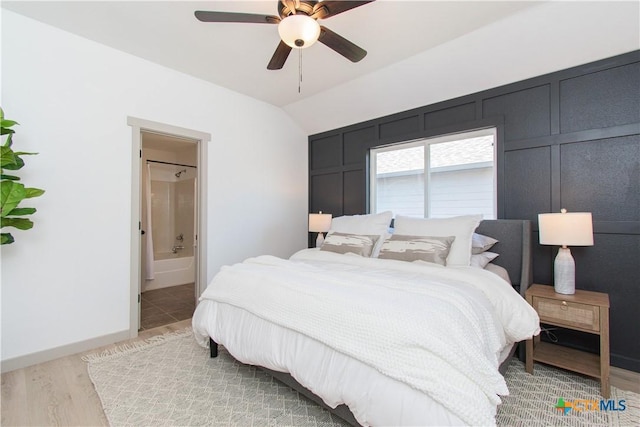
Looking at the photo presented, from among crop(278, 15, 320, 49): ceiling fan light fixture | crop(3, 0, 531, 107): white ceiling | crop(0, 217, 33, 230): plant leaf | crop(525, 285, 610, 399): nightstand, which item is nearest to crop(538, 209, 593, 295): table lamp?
crop(525, 285, 610, 399): nightstand

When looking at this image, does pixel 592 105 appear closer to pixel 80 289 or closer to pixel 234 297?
pixel 234 297

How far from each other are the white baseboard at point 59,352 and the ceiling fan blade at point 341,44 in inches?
125

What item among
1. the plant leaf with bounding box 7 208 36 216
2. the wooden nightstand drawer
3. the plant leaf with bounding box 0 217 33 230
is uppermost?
the plant leaf with bounding box 7 208 36 216

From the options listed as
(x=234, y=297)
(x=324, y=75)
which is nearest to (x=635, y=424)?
(x=234, y=297)

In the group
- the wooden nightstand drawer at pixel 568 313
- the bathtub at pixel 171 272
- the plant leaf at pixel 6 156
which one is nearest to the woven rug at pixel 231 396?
the wooden nightstand drawer at pixel 568 313

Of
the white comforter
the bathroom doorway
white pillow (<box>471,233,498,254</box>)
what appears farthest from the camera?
the bathroom doorway

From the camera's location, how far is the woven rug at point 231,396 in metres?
1.70

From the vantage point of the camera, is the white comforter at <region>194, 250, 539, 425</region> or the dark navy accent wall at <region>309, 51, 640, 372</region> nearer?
the white comforter at <region>194, 250, 539, 425</region>

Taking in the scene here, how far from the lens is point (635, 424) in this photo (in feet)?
5.53

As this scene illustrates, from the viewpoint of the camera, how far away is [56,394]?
1967 millimetres

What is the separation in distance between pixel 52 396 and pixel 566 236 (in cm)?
377

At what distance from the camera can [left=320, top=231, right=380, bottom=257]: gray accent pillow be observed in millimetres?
2937

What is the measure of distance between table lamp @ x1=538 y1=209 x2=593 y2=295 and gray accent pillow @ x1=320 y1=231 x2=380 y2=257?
1439 millimetres

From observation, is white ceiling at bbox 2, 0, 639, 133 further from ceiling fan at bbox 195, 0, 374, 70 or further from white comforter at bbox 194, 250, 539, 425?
white comforter at bbox 194, 250, 539, 425
